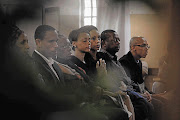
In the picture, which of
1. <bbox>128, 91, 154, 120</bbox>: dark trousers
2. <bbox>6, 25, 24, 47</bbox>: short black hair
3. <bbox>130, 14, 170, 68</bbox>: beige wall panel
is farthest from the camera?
<bbox>128, 91, 154, 120</bbox>: dark trousers

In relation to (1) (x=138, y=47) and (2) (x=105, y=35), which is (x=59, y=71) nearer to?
(2) (x=105, y=35)

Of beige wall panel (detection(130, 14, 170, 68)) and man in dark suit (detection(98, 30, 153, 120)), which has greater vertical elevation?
beige wall panel (detection(130, 14, 170, 68))

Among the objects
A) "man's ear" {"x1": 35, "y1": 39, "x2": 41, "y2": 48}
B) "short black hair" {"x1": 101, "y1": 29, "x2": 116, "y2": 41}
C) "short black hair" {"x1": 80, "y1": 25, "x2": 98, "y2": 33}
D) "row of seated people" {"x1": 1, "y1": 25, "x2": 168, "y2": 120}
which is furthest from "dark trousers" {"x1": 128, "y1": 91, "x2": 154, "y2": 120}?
"man's ear" {"x1": 35, "y1": 39, "x2": 41, "y2": 48}

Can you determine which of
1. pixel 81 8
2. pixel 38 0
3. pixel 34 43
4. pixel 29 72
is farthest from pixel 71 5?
pixel 29 72

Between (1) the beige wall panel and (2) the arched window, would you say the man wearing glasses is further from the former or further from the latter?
(2) the arched window

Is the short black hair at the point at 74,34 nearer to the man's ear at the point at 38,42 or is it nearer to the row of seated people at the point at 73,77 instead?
the row of seated people at the point at 73,77

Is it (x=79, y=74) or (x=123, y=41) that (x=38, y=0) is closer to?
(x=79, y=74)

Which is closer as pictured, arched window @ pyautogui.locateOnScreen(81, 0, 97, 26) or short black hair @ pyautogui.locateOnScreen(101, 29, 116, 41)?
arched window @ pyautogui.locateOnScreen(81, 0, 97, 26)

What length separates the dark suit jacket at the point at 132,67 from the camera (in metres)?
1.41

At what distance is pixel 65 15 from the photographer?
3.35 ft

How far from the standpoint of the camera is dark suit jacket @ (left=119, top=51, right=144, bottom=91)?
1.41m

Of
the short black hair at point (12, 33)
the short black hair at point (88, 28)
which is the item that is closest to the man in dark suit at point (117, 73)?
the short black hair at point (88, 28)

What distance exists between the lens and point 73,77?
3.44 feet

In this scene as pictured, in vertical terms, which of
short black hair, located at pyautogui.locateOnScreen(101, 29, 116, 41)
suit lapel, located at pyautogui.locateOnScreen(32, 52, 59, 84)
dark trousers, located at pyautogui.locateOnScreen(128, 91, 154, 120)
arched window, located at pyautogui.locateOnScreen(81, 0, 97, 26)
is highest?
arched window, located at pyautogui.locateOnScreen(81, 0, 97, 26)
